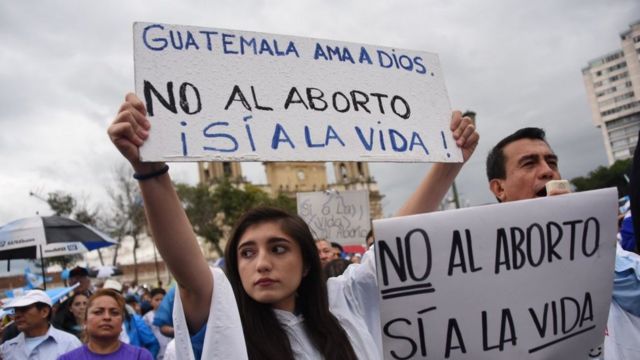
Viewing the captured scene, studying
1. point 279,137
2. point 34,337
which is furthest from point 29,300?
point 279,137

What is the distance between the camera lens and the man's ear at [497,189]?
7.79ft

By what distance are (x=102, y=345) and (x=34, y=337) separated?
112 cm

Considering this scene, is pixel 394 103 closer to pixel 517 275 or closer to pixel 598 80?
pixel 517 275

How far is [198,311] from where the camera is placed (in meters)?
1.51

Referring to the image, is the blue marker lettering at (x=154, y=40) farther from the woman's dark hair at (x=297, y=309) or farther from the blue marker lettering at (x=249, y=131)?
the woman's dark hair at (x=297, y=309)

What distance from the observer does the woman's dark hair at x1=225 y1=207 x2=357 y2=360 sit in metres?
1.70

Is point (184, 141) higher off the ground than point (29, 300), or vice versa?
point (184, 141)

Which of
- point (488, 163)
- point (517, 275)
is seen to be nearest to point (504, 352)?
point (517, 275)

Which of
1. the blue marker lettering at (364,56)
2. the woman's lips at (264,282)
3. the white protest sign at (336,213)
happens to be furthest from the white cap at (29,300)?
the white protest sign at (336,213)

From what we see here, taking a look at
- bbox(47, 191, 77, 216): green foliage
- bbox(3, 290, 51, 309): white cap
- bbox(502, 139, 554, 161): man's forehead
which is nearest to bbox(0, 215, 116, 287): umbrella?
bbox(3, 290, 51, 309): white cap

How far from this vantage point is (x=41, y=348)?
4.07 metres

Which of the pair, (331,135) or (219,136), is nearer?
(219,136)

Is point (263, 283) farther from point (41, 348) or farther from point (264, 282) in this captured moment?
point (41, 348)

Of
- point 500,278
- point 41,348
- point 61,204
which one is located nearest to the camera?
point 500,278
